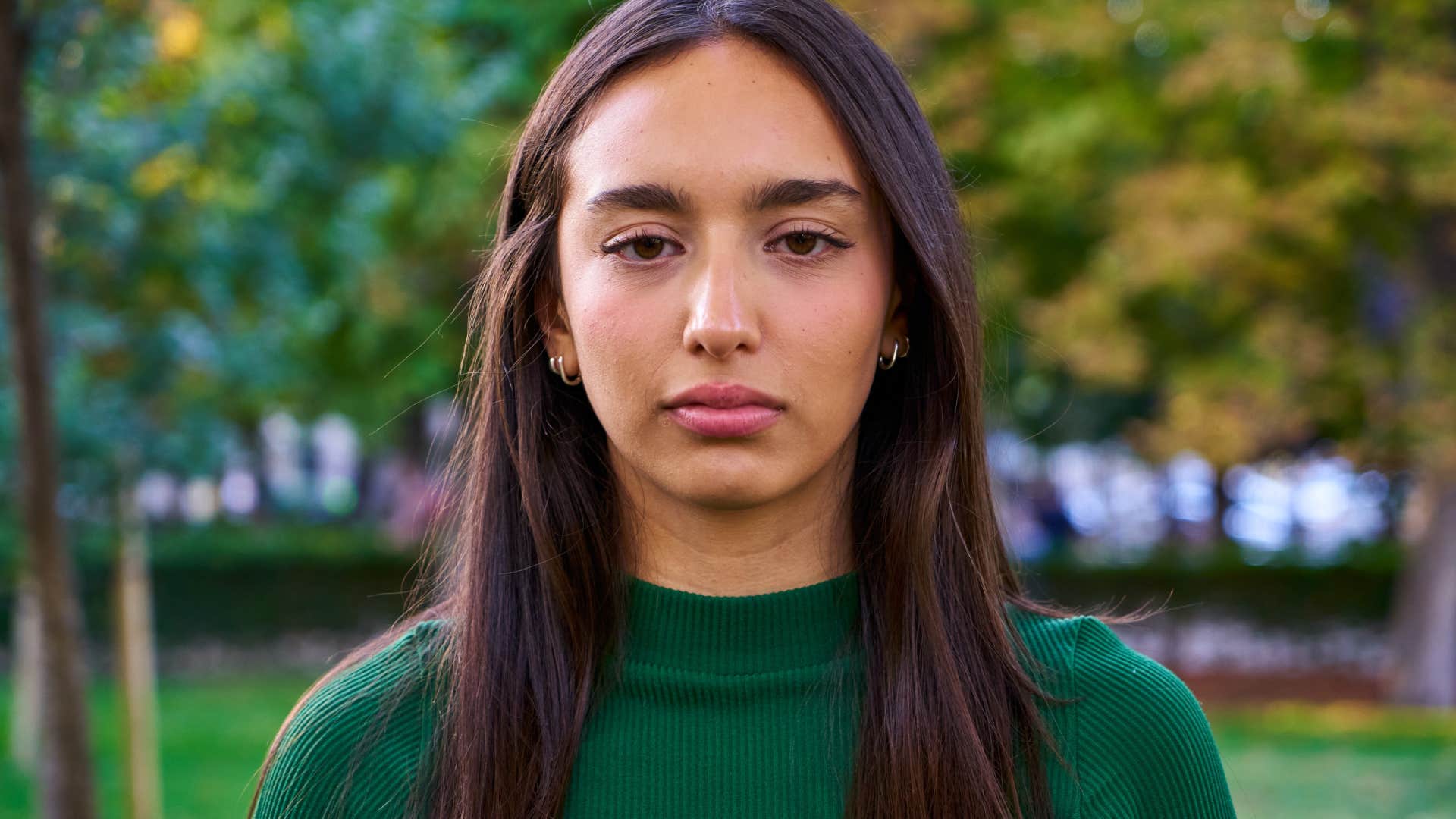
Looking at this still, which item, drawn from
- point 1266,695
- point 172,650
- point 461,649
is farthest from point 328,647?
point 461,649

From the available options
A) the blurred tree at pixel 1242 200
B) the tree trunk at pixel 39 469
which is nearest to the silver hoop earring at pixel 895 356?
the tree trunk at pixel 39 469

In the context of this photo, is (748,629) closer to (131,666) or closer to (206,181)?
(206,181)

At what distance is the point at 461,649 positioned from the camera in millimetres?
2111

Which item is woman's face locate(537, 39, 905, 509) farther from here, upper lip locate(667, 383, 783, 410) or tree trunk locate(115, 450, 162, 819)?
tree trunk locate(115, 450, 162, 819)

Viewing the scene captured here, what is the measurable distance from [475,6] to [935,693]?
11.1m

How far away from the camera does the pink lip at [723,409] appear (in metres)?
1.88

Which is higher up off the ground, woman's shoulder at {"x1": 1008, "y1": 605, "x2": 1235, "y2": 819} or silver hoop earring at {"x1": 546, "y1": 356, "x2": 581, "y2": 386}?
silver hoop earring at {"x1": 546, "y1": 356, "x2": 581, "y2": 386}

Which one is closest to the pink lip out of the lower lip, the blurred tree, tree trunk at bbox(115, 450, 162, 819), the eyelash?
the lower lip

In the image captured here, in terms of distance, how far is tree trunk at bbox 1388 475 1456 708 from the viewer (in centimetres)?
1395

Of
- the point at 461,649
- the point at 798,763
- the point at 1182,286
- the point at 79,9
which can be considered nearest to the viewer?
the point at 798,763

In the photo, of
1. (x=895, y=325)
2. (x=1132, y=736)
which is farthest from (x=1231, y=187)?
(x=1132, y=736)

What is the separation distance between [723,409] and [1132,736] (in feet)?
2.05

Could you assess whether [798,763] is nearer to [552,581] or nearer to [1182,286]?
[552,581]

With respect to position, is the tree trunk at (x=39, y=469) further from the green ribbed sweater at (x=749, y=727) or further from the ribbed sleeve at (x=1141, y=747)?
the ribbed sleeve at (x=1141, y=747)
